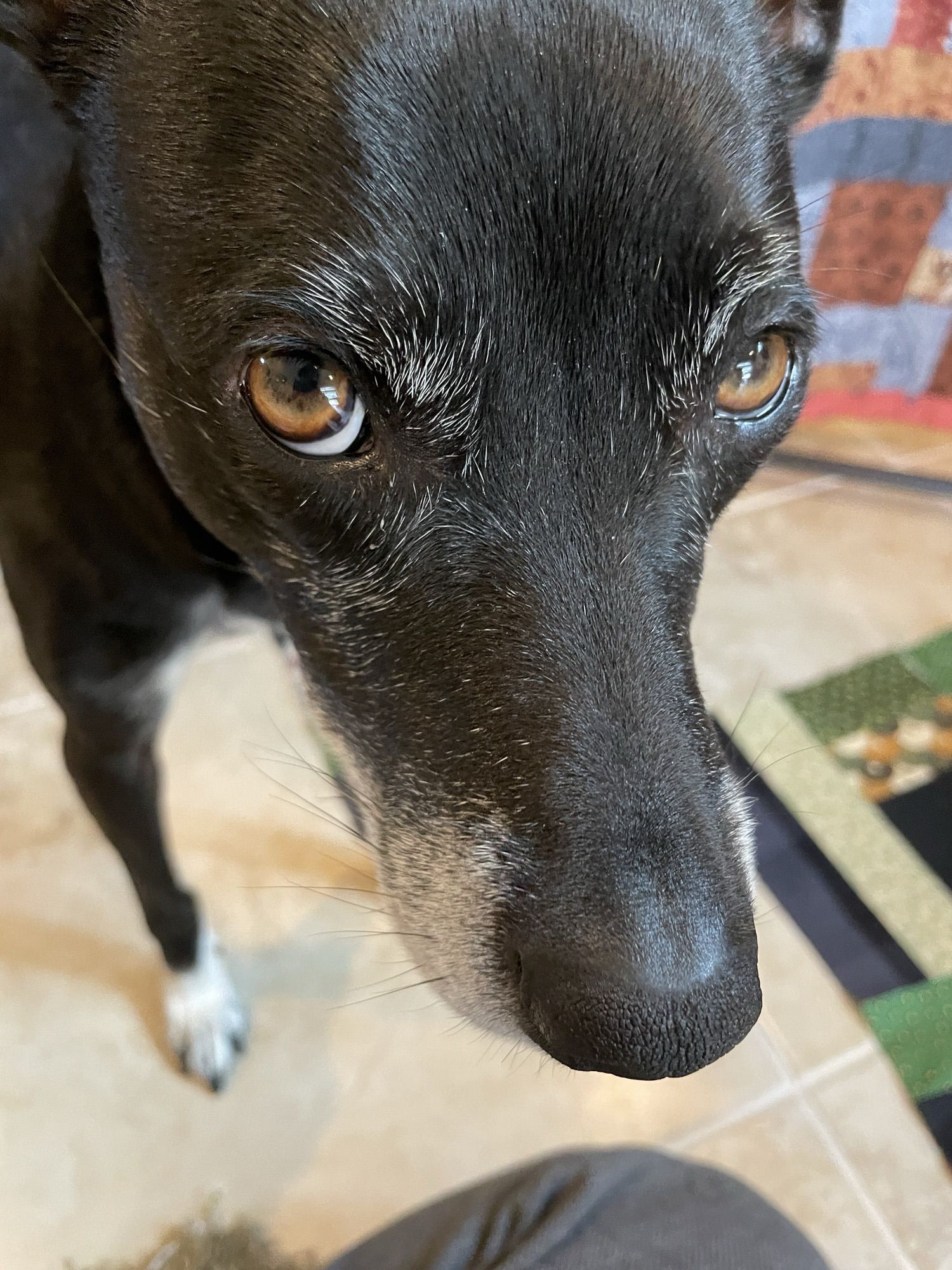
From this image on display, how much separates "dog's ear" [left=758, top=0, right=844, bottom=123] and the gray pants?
1.15m

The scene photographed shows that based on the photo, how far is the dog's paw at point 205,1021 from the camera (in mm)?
1406

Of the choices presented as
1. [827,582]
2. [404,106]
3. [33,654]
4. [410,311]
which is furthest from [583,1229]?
[827,582]

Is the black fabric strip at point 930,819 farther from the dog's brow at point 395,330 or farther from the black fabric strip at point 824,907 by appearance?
the dog's brow at point 395,330

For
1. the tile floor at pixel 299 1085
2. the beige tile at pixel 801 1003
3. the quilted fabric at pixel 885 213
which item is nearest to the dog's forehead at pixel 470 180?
the tile floor at pixel 299 1085

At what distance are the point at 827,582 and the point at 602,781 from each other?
152 cm

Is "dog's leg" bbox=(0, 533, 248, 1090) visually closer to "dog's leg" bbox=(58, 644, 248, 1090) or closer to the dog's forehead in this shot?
"dog's leg" bbox=(58, 644, 248, 1090)

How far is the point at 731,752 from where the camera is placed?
170 centimetres

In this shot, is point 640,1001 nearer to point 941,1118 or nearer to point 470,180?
point 470,180

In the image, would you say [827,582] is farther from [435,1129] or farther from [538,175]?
[538,175]

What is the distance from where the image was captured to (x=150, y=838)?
3.98 ft

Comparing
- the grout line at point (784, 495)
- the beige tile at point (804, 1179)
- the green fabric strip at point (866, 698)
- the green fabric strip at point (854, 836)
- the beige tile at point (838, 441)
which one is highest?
Result: the beige tile at point (838, 441)

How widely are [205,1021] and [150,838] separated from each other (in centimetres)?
35

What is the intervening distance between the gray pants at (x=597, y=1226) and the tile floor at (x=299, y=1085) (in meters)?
0.20

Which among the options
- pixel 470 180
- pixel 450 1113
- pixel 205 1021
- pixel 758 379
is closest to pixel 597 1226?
pixel 450 1113
